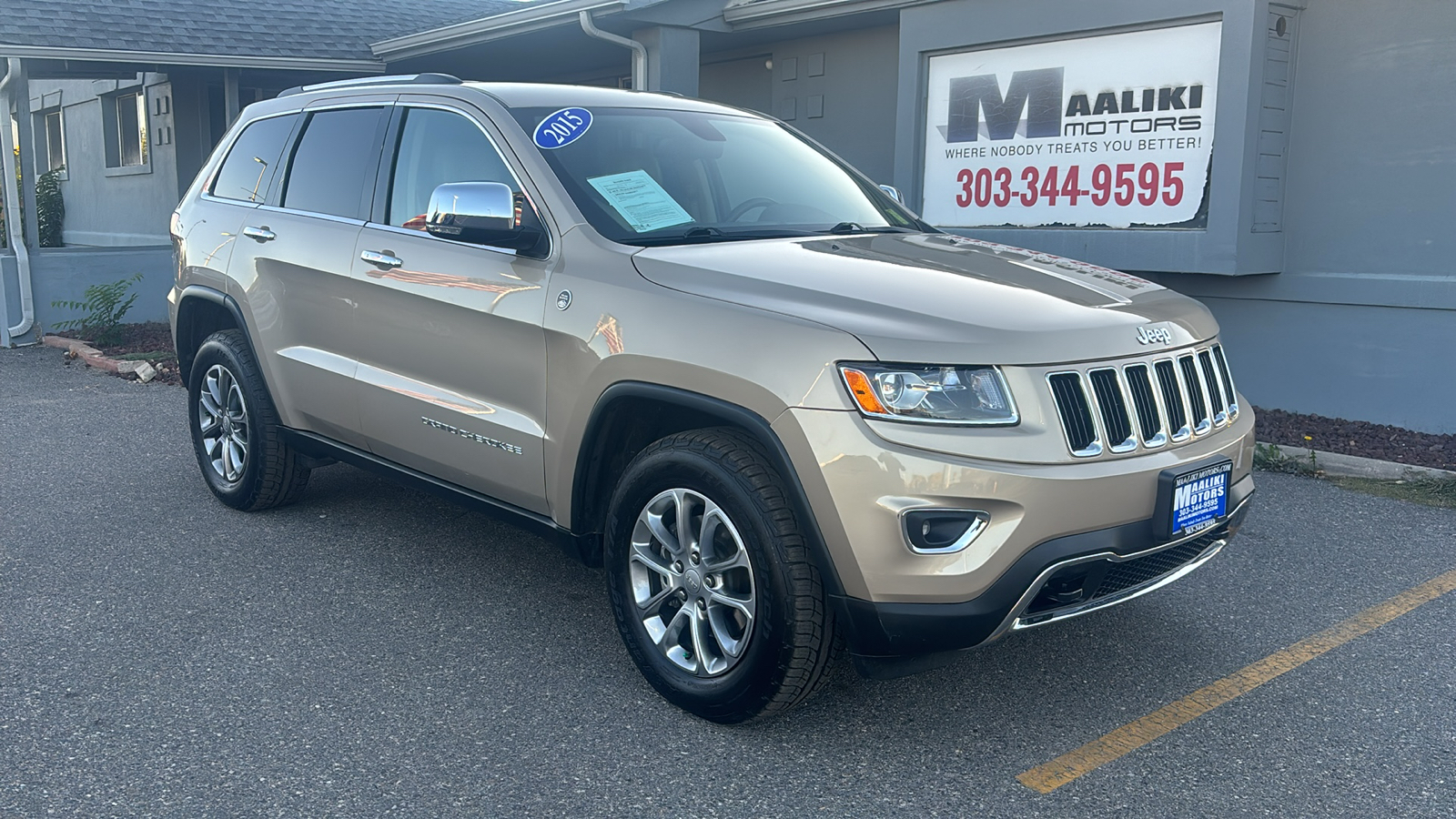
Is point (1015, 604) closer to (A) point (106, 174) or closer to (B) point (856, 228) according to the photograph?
(B) point (856, 228)

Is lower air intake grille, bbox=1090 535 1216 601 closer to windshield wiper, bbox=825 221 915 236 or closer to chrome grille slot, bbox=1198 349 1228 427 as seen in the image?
chrome grille slot, bbox=1198 349 1228 427

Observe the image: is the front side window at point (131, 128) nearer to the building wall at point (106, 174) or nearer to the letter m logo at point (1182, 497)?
the building wall at point (106, 174)

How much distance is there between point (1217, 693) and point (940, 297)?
5.32 feet

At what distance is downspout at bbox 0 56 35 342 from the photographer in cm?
1195

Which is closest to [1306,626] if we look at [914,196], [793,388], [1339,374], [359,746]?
[793,388]

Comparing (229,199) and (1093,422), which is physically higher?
(229,199)

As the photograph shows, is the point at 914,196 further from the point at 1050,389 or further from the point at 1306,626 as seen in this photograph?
the point at 1050,389

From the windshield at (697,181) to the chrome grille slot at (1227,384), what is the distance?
1258 millimetres

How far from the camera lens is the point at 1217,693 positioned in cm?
385

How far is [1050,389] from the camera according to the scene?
3.15m

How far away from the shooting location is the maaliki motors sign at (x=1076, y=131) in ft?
26.7

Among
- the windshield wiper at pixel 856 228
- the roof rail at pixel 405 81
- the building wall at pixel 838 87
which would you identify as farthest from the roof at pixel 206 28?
the windshield wiper at pixel 856 228

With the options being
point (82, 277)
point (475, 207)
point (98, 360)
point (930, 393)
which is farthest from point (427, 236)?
point (82, 277)

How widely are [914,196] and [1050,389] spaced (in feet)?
23.3
